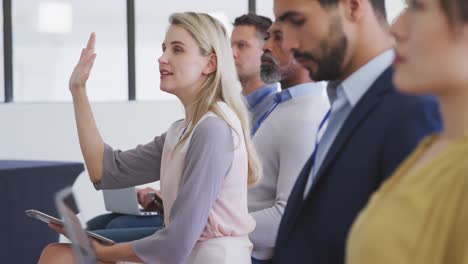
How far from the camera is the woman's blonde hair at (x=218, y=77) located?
2674 mm

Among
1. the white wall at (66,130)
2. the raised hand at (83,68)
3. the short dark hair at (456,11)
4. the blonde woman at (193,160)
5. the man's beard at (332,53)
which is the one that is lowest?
the white wall at (66,130)

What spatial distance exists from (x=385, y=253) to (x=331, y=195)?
1.81 feet

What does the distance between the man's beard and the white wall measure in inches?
189

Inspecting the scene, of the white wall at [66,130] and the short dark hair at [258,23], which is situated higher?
the short dark hair at [258,23]

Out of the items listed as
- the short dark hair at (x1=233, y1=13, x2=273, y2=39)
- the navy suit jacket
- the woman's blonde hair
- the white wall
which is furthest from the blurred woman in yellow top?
the white wall

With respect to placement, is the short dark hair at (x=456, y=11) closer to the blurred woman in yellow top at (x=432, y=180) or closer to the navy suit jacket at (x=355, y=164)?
the blurred woman in yellow top at (x=432, y=180)

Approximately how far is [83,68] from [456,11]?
1.90m

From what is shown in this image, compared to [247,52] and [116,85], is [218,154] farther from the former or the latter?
[116,85]

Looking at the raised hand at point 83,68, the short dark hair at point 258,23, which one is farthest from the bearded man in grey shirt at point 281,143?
the short dark hair at point 258,23

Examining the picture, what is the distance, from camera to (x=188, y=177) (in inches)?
98.7

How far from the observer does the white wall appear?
6602 millimetres

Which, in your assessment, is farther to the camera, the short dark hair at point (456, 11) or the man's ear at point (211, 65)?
the man's ear at point (211, 65)

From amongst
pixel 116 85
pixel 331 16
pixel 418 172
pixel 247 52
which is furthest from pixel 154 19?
pixel 418 172

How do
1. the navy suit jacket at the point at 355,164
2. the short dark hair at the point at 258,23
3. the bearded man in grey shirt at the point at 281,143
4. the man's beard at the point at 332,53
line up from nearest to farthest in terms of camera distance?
the navy suit jacket at the point at 355,164, the man's beard at the point at 332,53, the bearded man in grey shirt at the point at 281,143, the short dark hair at the point at 258,23
